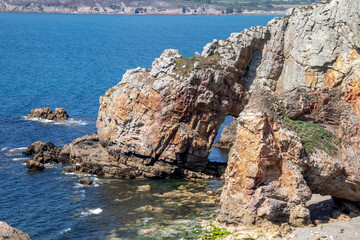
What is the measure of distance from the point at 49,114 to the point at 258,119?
55815mm

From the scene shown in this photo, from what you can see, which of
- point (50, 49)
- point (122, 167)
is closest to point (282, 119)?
point (122, 167)

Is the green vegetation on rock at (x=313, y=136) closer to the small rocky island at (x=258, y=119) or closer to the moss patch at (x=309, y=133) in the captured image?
the moss patch at (x=309, y=133)

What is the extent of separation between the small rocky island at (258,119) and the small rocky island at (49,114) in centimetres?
1984

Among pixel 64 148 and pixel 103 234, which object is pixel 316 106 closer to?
pixel 103 234

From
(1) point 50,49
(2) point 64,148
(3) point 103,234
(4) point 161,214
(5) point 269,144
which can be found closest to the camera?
(5) point 269,144

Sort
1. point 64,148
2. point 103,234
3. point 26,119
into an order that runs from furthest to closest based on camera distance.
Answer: point 26,119 < point 64,148 < point 103,234

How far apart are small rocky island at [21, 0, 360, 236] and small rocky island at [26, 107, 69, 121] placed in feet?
65.1

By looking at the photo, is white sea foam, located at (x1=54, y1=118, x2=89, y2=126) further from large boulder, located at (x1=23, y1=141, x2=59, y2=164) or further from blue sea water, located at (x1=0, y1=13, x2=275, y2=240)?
large boulder, located at (x1=23, y1=141, x2=59, y2=164)

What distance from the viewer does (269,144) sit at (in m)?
42.1

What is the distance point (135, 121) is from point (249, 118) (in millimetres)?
24226

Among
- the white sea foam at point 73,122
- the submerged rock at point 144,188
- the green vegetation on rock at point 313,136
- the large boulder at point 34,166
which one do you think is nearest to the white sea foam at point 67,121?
the white sea foam at point 73,122

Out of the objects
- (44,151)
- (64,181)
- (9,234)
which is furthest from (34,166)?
(9,234)

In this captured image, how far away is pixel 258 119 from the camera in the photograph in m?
42.1

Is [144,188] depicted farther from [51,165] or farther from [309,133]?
[309,133]
